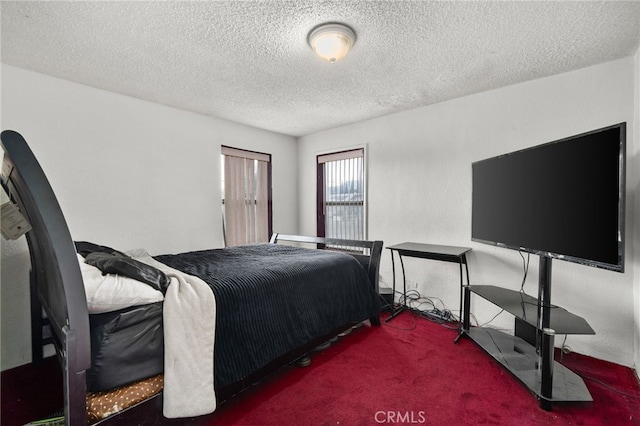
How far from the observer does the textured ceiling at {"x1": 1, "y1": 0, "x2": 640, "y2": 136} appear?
1.57 m

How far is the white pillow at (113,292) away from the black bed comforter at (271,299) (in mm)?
366

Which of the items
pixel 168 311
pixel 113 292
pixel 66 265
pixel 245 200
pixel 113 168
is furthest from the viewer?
pixel 245 200

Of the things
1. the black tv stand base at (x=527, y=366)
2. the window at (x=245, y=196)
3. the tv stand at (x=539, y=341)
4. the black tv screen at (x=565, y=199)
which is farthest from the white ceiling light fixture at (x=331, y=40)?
the black tv stand base at (x=527, y=366)

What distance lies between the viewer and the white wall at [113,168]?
7.16 ft

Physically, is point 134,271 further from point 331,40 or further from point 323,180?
point 323,180

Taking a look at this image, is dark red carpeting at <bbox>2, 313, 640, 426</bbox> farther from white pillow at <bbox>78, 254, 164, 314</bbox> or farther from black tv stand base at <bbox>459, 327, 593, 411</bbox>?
white pillow at <bbox>78, 254, 164, 314</bbox>

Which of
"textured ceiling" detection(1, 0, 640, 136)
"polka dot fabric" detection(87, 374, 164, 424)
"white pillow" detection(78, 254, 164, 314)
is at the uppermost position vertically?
"textured ceiling" detection(1, 0, 640, 136)

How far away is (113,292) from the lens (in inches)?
46.1

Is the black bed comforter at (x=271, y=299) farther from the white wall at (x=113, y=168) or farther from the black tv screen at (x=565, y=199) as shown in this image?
the black tv screen at (x=565, y=199)

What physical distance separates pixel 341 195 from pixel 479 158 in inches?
71.3

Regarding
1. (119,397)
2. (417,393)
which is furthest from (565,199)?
(119,397)

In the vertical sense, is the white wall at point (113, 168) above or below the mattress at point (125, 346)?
above

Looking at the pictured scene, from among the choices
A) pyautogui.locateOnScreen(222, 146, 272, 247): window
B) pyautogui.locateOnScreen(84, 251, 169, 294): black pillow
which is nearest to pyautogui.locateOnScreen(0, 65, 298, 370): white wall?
pyautogui.locateOnScreen(222, 146, 272, 247): window

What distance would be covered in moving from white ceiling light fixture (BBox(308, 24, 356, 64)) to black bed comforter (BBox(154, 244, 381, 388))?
1493 millimetres
